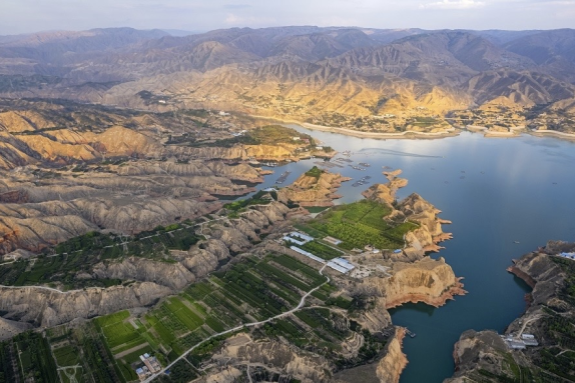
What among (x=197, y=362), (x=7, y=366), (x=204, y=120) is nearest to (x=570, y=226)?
(x=197, y=362)

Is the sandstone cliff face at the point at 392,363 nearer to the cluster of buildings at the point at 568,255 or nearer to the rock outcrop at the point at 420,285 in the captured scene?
the rock outcrop at the point at 420,285

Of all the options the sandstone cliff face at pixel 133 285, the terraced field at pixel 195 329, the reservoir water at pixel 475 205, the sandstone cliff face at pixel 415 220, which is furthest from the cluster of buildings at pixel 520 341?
the sandstone cliff face at pixel 133 285

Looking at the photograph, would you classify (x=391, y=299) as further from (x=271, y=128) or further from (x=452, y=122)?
(x=452, y=122)

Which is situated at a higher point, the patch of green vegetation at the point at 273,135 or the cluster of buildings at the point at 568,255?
the cluster of buildings at the point at 568,255

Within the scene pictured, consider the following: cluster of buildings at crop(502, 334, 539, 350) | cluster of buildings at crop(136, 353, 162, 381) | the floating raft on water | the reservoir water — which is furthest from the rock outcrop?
the floating raft on water

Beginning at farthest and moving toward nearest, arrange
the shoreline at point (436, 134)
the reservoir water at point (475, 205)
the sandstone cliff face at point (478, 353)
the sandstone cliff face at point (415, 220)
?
the shoreline at point (436, 134)
the sandstone cliff face at point (415, 220)
the reservoir water at point (475, 205)
the sandstone cliff face at point (478, 353)

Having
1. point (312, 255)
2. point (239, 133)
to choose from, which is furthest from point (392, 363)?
point (239, 133)
